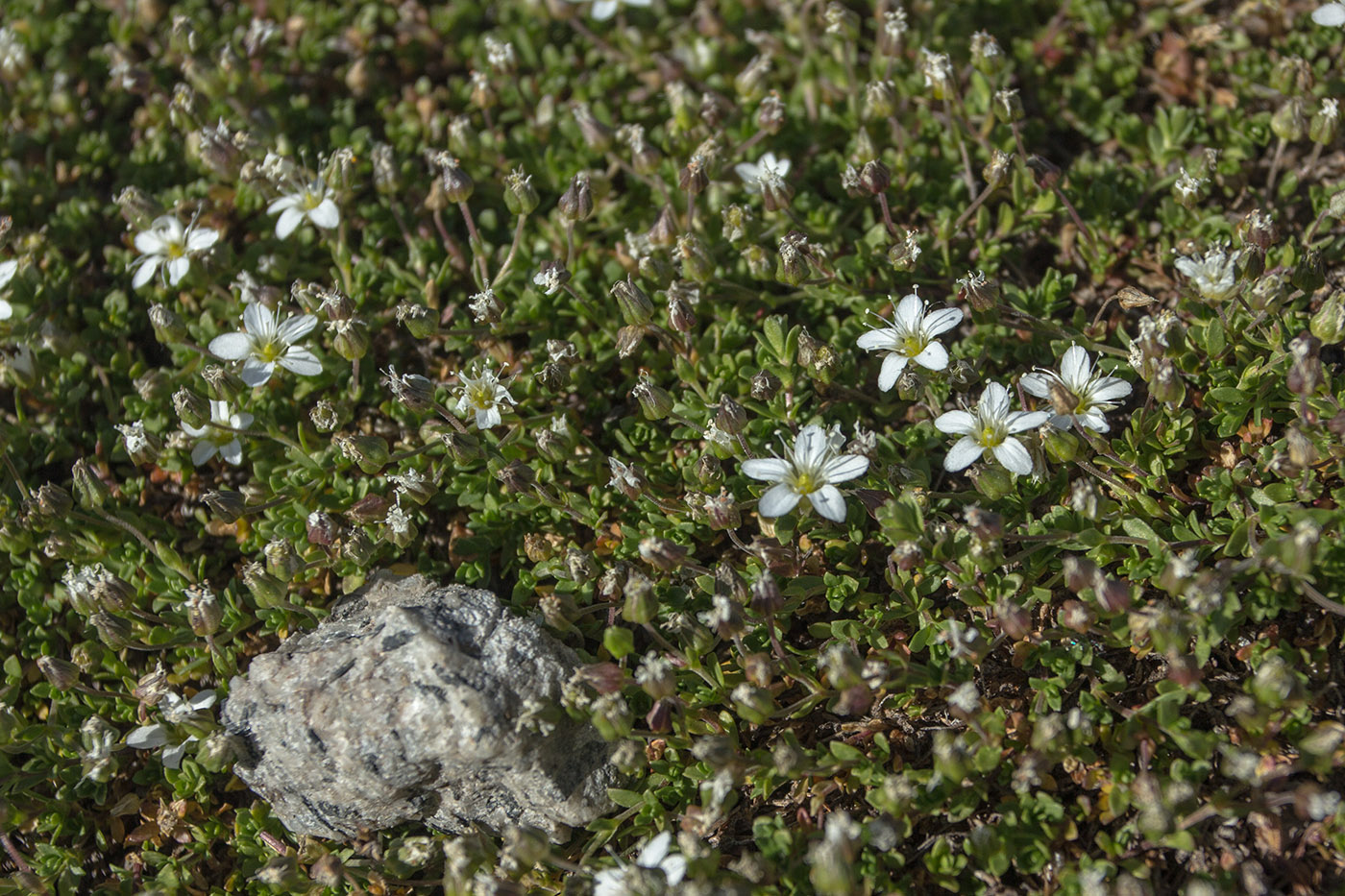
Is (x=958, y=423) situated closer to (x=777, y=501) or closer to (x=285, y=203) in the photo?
(x=777, y=501)

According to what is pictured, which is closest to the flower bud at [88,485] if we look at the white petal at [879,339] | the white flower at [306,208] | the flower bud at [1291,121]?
the white flower at [306,208]

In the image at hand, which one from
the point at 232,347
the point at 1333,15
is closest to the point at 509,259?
the point at 232,347

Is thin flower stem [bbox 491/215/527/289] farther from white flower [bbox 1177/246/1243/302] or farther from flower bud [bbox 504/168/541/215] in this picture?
white flower [bbox 1177/246/1243/302]

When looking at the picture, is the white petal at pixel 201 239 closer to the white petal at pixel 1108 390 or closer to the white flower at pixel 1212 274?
the white petal at pixel 1108 390

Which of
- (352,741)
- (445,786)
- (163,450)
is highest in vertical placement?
(163,450)

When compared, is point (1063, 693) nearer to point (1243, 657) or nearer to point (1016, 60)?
point (1243, 657)

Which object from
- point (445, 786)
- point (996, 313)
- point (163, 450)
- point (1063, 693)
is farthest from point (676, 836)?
point (163, 450)
